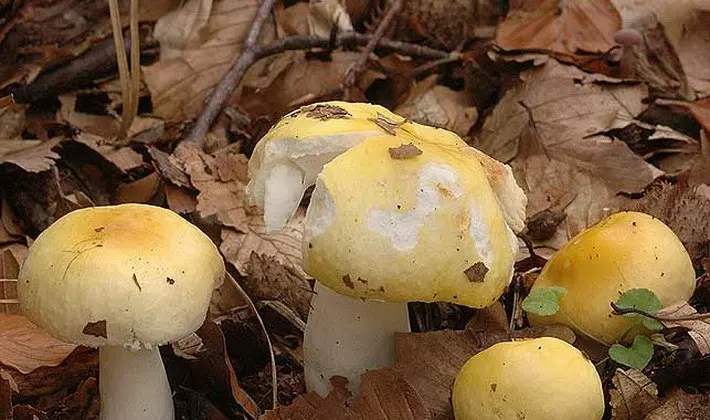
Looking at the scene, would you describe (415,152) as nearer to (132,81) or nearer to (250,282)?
(250,282)

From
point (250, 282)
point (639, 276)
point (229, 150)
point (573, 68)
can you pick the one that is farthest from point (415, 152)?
point (573, 68)

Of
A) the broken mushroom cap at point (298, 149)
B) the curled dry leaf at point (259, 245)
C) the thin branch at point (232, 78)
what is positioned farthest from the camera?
the thin branch at point (232, 78)

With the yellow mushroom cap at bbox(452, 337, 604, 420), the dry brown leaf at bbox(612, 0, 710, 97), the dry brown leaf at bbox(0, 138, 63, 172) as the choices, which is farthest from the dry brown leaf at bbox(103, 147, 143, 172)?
the dry brown leaf at bbox(612, 0, 710, 97)

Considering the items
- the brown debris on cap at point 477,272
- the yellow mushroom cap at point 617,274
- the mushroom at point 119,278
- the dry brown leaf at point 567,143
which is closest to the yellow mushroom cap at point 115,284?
the mushroom at point 119,278

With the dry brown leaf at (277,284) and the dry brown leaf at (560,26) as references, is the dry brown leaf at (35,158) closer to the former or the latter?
the dry brown leaf at (277,284)

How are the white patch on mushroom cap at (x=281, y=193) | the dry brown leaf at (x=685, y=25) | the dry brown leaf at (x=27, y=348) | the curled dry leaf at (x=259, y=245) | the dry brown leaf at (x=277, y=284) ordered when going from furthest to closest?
the dry brown leaf at (x=685, y=25) < the curled dry leaf at (x=259, y=245) < the dry brown leaf at (x=277, y=284) < the dry brown leaf at (x=27, y=348) < the white patch on mushroom cap at (x=281, y=193)

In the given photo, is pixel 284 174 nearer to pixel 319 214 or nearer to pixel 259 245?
pixel 319 214

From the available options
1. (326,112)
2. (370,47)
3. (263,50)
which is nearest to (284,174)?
(326,112)
